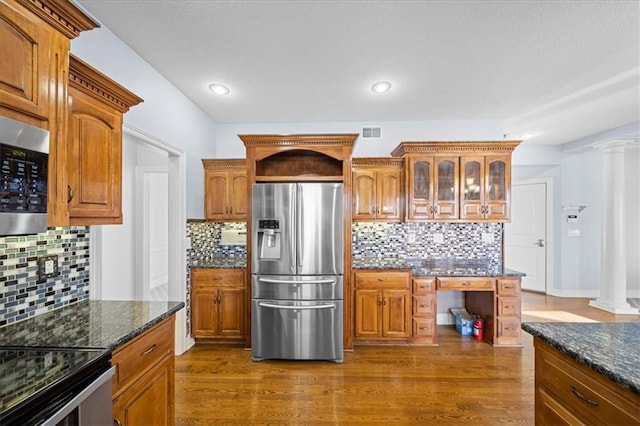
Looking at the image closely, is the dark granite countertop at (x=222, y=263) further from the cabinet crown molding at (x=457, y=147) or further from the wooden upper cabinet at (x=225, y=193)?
the cabinet crown molding at (x=457, y=147)

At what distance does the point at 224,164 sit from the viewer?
372 cm

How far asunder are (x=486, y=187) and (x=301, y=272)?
240 cm

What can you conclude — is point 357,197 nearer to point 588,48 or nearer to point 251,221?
point 251,221

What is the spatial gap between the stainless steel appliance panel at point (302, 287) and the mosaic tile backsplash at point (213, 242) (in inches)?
43.5

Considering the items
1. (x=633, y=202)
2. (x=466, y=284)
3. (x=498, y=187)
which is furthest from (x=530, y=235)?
(x=466, y=284)

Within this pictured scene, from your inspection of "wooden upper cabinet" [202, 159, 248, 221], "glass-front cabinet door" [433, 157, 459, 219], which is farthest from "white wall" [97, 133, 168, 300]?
"glass-front cabinet door" [433, 157, 459, 219]

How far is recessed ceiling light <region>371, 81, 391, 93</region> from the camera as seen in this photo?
295cm

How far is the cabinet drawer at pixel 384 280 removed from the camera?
333 centimetres

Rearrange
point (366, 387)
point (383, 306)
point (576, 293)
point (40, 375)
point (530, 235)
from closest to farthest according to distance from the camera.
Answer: point (40, 375) → point (366, 387) → point (383, 306) → point (576, 293) → point (530, 235)

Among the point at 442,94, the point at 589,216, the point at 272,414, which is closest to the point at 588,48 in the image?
the point at 442,94

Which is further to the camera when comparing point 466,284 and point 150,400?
point 466,284

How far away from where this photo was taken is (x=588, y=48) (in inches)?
91.9

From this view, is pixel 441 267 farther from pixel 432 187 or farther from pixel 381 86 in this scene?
pixel 381 86

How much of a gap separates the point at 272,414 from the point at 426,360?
1648mm
